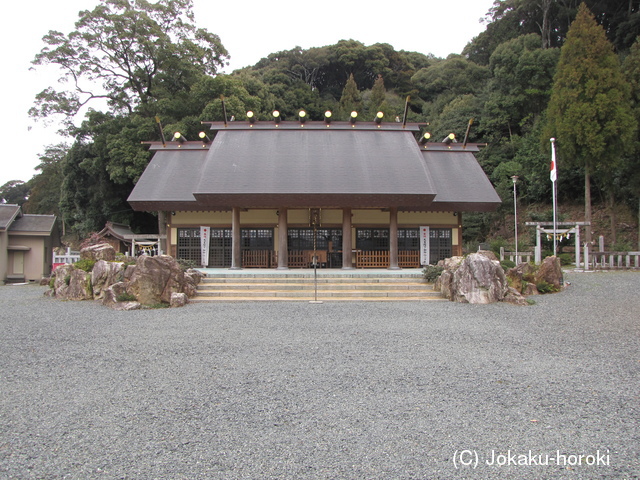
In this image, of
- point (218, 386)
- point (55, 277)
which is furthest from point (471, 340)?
point (55, 277)

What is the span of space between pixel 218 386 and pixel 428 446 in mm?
2417

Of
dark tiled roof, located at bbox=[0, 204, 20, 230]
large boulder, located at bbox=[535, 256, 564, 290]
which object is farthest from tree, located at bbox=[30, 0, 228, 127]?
large boulder, located at bbox=[535, 256, 564, 290]

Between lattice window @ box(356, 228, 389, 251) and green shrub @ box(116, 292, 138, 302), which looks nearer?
green shrub @ box(116, 292, 138, 302)

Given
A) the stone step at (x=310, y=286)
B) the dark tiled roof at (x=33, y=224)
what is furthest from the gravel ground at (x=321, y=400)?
the dark tiled roof at (x=33, y=224)

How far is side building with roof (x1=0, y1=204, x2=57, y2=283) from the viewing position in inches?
787

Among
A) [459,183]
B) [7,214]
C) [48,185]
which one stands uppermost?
[48,185]

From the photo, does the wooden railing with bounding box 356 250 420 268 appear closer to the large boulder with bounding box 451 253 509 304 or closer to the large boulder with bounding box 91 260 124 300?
the large boulder with bounding box 451 253 509 304

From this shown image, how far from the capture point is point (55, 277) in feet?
42.9

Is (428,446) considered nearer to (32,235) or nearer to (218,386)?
(218,386)

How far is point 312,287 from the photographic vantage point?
1258 cm

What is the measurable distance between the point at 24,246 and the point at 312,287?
16.2 m

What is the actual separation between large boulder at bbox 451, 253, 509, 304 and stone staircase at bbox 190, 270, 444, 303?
93cm

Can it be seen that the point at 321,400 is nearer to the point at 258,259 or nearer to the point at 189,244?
the point at 258,259
